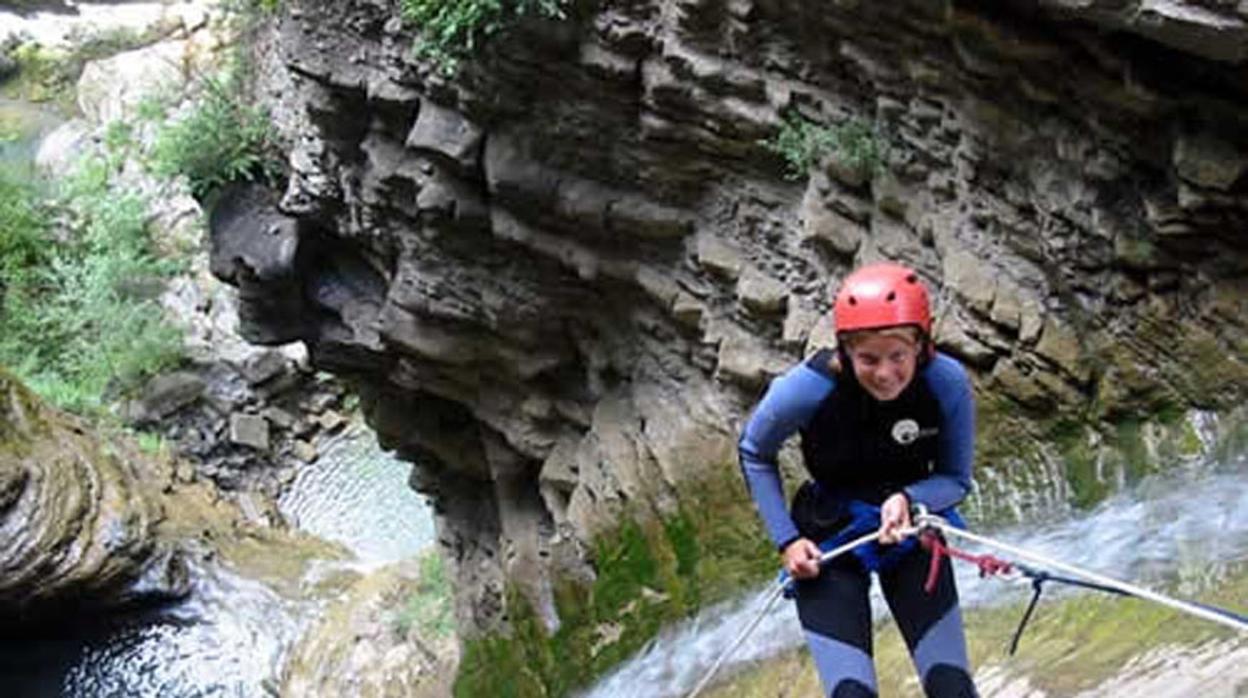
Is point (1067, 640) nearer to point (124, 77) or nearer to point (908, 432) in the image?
point (908, 432)

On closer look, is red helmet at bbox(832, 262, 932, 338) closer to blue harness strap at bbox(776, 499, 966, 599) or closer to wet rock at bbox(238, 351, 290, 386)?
blue harness strap at bbox(776, 499, 966, 599)

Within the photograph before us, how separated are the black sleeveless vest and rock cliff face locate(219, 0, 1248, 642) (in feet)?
6.52

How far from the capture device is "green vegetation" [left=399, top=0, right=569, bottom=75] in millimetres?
7473

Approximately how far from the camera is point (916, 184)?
21.5ft

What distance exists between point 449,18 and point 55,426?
35.6 feet

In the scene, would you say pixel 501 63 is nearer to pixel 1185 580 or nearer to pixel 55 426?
pixel 1185 580

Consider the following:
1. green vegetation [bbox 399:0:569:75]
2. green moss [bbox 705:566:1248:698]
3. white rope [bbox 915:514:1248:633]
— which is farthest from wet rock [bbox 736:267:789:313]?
white rope [bbox 915:514:1248:633]

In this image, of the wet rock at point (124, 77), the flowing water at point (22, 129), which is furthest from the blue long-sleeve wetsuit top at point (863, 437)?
the flowing water at point (22, 129)

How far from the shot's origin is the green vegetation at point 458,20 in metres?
7.47

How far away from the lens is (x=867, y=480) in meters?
3.61

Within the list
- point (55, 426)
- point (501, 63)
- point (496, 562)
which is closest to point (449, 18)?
point (501, 63)

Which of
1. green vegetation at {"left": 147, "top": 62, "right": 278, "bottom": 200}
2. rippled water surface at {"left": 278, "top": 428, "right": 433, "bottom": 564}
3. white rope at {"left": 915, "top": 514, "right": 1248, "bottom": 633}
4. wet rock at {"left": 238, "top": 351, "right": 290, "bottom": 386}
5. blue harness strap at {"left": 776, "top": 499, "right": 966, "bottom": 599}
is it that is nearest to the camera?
white rope at {"left": 915, "top": 514, "right": 1248, "bottom": 633}

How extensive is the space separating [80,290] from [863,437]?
21569mm

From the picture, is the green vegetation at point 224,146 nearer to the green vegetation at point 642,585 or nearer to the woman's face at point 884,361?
the green vegetation at point 642,585
